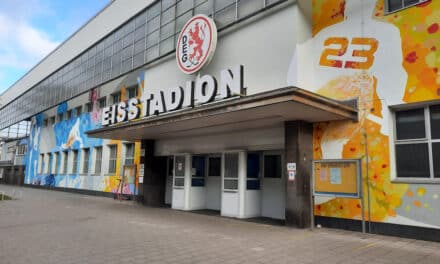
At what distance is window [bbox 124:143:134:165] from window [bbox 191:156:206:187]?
613cm

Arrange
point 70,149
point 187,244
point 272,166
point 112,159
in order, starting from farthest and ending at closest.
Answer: point 70,149
point 112,159
point 272,166
point 187,244

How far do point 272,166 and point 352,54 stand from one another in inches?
181

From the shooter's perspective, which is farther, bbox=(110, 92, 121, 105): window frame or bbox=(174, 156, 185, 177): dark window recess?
bbox=(110, 92, 121, 105): window frame

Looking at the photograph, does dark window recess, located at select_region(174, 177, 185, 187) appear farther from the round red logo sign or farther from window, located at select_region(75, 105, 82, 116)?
window, located at select_region(75, 105, 82, 116)

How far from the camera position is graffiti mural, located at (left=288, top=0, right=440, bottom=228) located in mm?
8508

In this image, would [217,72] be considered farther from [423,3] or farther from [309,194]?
[423,3]

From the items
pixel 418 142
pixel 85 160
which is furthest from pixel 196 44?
pixel 85 160

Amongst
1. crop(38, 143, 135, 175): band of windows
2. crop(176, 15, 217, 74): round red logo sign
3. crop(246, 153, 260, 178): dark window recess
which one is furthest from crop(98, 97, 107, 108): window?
crop(246, 153, 260, 178): dark window recess

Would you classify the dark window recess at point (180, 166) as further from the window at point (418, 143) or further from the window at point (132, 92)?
the window at point (418, 143)

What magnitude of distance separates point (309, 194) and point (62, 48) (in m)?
28.2

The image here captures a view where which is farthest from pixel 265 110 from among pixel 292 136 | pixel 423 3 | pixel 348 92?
pixel 423 3

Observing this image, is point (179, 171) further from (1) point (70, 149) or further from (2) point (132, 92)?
(1) point (70, 149)

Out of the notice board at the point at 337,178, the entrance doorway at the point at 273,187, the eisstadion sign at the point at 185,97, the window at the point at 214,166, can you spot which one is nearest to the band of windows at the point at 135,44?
the eisstadion sign at the point at 185,97

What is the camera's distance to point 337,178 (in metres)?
9.18
